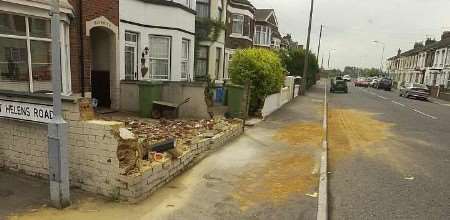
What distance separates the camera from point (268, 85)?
557 inches

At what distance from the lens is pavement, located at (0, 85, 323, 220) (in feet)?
16.9

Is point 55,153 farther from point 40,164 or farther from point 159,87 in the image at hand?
point 159,87

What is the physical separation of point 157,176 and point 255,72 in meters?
8.57

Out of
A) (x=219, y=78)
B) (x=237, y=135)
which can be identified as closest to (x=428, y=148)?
(x=237, y=135)

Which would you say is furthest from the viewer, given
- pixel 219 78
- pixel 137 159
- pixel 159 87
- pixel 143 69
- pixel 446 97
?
A: pixel 446 97

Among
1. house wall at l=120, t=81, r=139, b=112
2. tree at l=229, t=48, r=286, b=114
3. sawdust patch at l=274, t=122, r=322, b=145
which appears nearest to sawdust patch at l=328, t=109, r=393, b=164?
sawdust patch at l=274, t=122, r=322, b=145

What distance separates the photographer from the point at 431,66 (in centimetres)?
5078

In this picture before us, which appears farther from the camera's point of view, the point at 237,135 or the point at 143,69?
the point at 143,69

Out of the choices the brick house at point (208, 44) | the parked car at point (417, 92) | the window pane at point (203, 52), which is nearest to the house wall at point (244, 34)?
the brick house at point (208, 44)

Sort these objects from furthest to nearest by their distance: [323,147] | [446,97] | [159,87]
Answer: [446,97] → [159,87] → [323,147]

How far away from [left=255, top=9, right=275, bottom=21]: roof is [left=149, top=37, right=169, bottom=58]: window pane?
2935 centimetres

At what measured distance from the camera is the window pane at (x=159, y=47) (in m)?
13.8

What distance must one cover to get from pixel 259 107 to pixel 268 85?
96 centimetres

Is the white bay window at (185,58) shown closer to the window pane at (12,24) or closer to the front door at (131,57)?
the front door at (131,57)
